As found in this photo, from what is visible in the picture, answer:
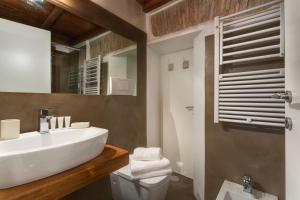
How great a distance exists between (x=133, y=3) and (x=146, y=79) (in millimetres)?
941

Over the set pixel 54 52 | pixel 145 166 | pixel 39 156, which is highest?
pixel 54 52

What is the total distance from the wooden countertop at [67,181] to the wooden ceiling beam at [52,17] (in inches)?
40.5

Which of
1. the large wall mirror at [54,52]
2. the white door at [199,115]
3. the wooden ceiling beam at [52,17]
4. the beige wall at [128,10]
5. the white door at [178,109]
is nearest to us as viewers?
the large wall mirror at [54,52]

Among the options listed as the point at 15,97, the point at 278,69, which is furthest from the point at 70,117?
the point at 278,69

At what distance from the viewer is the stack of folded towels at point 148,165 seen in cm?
143

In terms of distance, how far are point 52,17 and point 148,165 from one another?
1435 mm

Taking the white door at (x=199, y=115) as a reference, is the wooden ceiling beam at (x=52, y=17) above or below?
above

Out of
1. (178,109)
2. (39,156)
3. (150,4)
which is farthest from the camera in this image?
(178,109)

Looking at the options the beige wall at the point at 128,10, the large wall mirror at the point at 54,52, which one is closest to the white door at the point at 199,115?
the beige wall at the point at 128,10

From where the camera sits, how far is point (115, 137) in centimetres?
174

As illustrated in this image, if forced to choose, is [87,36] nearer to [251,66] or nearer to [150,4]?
[150,4]

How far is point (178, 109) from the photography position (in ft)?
7.85

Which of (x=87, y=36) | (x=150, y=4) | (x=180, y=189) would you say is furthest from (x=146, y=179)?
(x=150, y=4)

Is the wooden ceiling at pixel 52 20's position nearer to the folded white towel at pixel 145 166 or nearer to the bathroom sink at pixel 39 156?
the bathroom sink at pixel 39 156
